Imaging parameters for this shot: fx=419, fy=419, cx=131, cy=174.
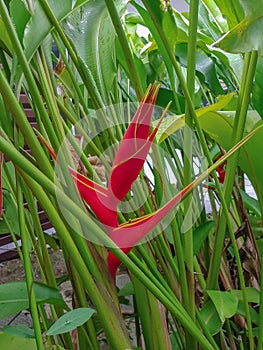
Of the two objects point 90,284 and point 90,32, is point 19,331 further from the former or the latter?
point 90,32

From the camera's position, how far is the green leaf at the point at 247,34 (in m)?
0.24

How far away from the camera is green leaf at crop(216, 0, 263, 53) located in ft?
0.80

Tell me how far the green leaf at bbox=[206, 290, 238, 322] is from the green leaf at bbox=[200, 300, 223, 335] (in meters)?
0.02

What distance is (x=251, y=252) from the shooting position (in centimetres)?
46

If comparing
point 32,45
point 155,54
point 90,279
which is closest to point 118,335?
point 90,279

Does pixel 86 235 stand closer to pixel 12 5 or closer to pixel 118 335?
pixel 118 335

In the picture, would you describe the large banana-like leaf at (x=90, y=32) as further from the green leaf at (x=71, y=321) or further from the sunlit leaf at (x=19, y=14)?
the green leaf at (x=71, y=321)

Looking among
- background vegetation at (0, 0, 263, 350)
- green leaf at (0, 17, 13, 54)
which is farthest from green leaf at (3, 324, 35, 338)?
green leaf at (0, 17, 13, 54)

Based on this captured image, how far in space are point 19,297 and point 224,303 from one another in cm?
17

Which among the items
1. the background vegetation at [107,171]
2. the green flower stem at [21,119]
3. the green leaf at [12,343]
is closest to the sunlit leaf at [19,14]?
the background vegetation at [107,171]

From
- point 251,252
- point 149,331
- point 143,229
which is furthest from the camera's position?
point 251,252

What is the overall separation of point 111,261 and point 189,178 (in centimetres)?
9

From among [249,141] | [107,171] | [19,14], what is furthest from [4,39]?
[249,141]

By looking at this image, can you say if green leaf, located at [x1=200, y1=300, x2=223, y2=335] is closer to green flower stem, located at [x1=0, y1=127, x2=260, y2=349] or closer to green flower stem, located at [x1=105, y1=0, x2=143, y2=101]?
green flower stem, located at [x1=0, y1=127, x2=260, y2=349]
